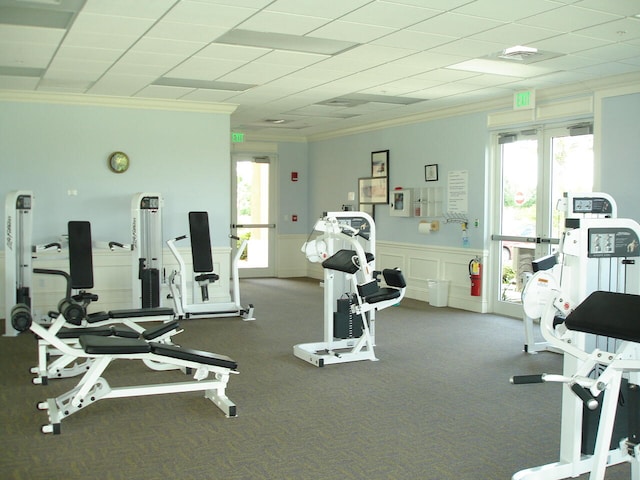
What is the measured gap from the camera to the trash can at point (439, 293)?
8672mm

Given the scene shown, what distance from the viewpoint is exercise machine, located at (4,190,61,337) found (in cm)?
675

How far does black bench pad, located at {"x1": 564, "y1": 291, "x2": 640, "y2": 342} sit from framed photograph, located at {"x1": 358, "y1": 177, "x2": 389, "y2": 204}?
271 inches

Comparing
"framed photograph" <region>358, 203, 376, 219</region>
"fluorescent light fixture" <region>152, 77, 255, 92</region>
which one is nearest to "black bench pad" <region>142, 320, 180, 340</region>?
"fluorescent light fixture" <region>152, 77, 255, 92</region>

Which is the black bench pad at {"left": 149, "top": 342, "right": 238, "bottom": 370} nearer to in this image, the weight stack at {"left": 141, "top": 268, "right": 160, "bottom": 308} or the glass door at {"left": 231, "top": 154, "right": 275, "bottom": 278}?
the weight stack at {"left": 141, "top": 268, "right": 160, "bottom": 308}

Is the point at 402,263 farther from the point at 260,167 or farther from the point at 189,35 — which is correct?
the point at 189,35

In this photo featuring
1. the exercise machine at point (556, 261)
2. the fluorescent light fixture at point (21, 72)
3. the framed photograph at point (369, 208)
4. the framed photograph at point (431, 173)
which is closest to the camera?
the exercise machine at point (556, 261)

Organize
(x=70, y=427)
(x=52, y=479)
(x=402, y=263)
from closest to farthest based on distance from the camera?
(x=52, y=479)
(x=70, y=427)
(x=402, y=263)

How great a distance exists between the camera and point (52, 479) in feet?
11.0

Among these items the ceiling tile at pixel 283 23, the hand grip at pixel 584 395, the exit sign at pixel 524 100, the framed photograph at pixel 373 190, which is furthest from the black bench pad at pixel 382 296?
the framed photograph at pixel 373 190

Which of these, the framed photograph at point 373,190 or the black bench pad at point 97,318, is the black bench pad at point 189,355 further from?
the framed photograph at point 373,190

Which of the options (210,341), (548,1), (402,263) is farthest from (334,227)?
(402,263)

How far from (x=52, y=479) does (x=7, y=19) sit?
10.8ft

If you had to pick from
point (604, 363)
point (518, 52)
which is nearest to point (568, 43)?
point (518, 52)

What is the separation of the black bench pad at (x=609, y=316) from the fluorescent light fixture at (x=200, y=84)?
198 inches
